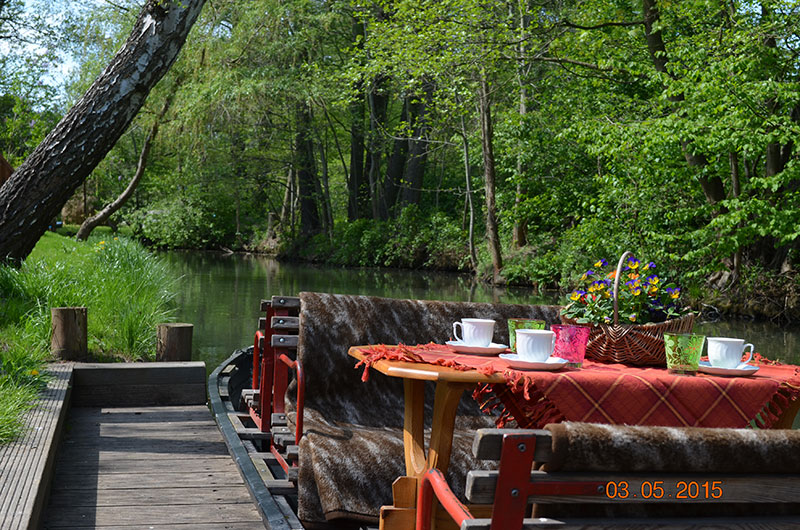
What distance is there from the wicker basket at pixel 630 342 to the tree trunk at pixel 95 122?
527cm

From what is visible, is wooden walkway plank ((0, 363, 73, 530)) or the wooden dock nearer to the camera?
wooden walkway plank ((0, 363, 73, 530))

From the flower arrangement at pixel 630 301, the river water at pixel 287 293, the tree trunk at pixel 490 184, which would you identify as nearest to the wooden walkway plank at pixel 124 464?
the flower arrangement at pixel 630 301

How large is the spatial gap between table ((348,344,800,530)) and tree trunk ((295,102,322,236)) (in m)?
27.7

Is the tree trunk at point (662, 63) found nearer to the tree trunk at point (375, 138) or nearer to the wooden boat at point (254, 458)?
the wooden boat at point (254, 458)

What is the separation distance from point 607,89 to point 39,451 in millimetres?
18654

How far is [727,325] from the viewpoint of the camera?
15172 millimetres

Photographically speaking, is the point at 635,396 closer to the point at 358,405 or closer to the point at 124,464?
the point at 358,405

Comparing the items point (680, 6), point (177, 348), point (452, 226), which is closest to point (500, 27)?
point (680, 6)

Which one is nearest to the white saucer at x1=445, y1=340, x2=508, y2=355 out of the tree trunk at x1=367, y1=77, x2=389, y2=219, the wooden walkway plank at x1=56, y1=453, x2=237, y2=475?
the wooden walkway plank at x1=56, y1=453, x2=237, y2=475

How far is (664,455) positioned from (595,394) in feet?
3.05

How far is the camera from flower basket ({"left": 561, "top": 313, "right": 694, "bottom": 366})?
301cm

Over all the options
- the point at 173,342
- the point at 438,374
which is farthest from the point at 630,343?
the point at 173,342

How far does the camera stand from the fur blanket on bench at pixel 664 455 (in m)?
1.64

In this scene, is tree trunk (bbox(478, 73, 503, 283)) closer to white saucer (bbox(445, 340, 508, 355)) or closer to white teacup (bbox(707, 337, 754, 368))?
white saucer (bbox(445, 340, 508, 355))
